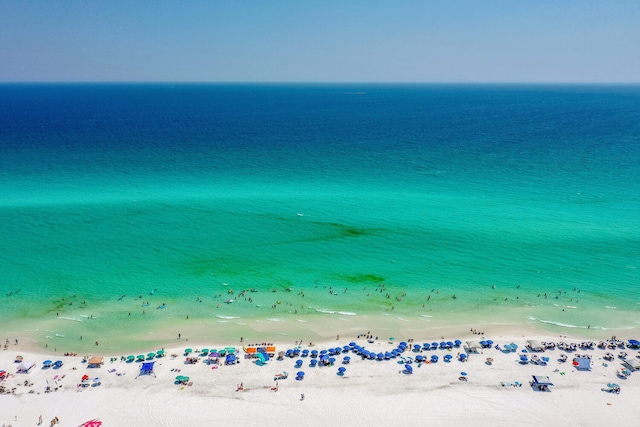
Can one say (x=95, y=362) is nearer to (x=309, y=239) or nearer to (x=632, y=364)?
(x=309, y=239)

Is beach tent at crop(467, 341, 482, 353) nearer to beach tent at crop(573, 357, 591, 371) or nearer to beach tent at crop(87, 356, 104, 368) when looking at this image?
beach tent at crop(573, 357, 591, 371)

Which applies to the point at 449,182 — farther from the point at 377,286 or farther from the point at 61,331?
the point at 61,331

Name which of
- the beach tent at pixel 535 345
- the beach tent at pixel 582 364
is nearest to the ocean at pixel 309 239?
the beach tent at pixel 535 345

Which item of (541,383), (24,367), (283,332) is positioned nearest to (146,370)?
(24,367)

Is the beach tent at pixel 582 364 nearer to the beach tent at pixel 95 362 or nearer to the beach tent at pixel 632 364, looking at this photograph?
the beach tent at pixel 632 364

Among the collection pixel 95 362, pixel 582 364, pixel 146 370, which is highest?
pixel 582 364

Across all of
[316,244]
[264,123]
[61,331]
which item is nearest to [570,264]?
[316,244]
